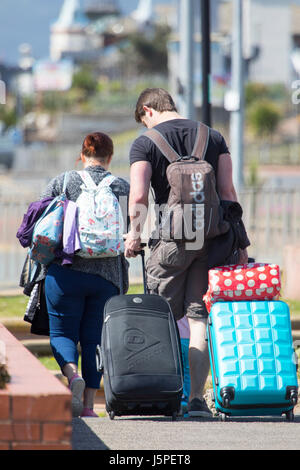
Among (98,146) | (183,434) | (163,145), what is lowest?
(183,434)

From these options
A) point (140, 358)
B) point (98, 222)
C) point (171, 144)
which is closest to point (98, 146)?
point (98, 222)

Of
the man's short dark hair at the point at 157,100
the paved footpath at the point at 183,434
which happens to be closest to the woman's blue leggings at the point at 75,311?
the paved footpath at the point at 183,434

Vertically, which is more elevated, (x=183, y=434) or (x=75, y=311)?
(x=75, y=311)

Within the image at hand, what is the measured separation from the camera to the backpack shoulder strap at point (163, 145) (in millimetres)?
4941

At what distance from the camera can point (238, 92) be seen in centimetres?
1672

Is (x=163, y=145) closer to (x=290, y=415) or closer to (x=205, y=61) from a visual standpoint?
(x=290, y=415)

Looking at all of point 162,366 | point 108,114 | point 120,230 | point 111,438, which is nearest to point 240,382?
point 162,366

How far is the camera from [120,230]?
17.3 feet

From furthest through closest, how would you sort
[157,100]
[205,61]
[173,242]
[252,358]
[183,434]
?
[205,61]
[157,100]
[173,242]
[252,358]
[183,434]

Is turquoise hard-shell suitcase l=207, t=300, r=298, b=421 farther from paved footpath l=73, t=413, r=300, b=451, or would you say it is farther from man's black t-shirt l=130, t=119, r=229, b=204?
man's black t-shirt l=130, t=119, r=229, b=204

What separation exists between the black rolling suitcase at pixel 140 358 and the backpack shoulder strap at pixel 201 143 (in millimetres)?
803

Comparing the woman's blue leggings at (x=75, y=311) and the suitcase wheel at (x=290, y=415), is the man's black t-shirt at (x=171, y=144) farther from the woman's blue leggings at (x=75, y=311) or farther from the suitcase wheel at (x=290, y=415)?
the suitcase wheel at (x=290, y=415)

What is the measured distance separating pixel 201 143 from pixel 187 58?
8.21 metres

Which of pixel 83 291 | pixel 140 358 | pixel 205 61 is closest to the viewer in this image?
pixel 140 358
